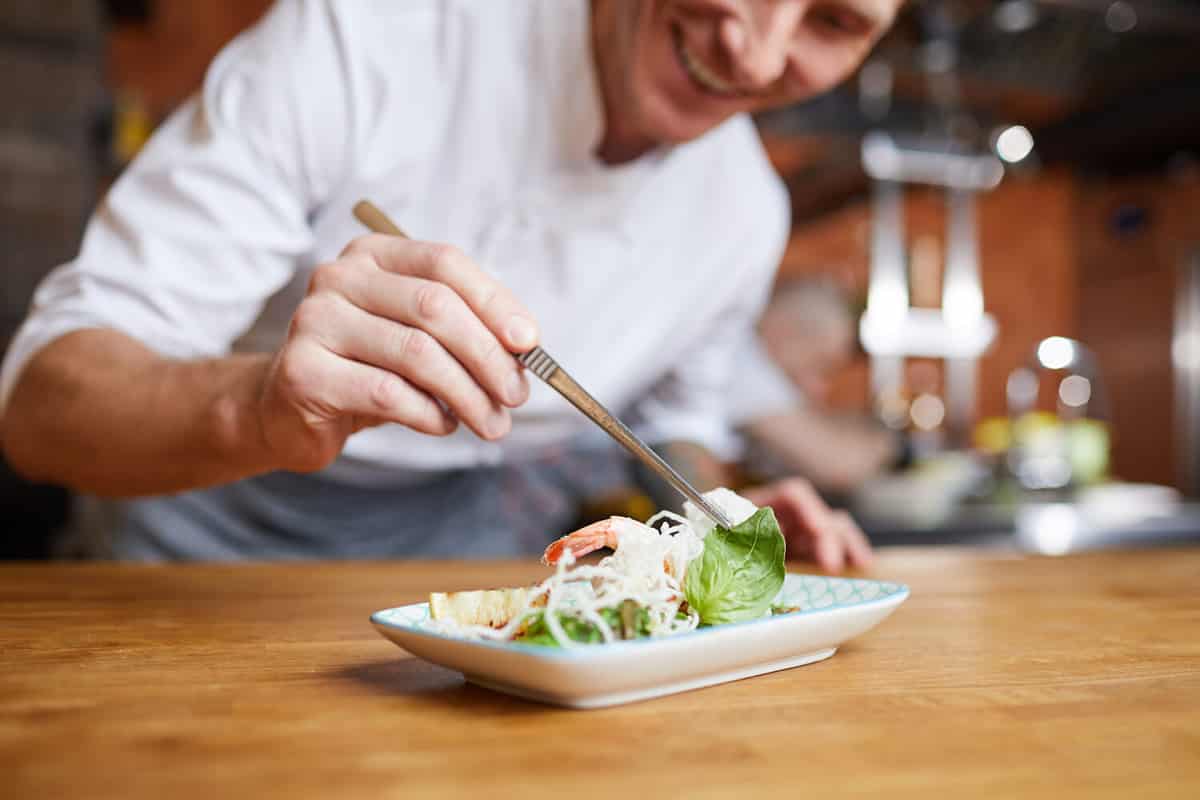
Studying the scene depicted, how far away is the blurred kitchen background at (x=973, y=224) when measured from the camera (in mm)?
2689

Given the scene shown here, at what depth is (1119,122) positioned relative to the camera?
223 inches

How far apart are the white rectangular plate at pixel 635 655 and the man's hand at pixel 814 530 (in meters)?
0.56

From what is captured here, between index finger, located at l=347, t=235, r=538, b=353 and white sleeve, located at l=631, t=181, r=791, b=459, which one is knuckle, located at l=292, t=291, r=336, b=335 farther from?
white sleeve, located at l=631, t=181, r=791, b=459

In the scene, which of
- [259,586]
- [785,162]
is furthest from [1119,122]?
[259,586]

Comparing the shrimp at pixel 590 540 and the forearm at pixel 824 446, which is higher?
the forearm at pixel 824 446

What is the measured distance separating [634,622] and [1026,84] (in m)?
5.82

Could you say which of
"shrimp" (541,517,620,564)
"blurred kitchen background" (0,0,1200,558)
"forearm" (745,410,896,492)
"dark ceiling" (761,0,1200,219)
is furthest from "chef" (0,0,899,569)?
"dark ceiling" (761,0,1200,219)

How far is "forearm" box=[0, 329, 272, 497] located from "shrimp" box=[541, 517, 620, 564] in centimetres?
35

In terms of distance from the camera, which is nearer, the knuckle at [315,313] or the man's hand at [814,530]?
the knuckle at [315,313]

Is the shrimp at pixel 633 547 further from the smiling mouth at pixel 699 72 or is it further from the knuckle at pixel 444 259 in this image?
the smiling mouth at pixel 699 72

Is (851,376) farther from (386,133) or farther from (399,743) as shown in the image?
(399,743)

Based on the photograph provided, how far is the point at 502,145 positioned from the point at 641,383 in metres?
0.50

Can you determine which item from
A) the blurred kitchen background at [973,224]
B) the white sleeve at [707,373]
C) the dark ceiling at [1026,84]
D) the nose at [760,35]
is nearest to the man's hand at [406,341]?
the nose at [760,35]

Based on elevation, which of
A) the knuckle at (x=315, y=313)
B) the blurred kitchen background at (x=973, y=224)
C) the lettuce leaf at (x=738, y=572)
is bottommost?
the lettuce leaf at (x=738, y=572)
